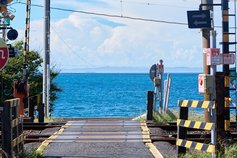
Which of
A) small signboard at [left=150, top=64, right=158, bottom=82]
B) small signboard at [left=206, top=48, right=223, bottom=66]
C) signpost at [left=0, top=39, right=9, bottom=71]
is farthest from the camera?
small signboard at [left=150, top=64, right=158, bottom=82]

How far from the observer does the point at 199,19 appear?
14.5 m

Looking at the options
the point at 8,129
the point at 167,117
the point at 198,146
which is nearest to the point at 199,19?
the point at 198,146

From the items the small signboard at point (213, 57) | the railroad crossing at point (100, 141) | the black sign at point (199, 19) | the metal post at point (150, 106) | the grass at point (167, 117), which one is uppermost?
the black sign at point (199, 19)

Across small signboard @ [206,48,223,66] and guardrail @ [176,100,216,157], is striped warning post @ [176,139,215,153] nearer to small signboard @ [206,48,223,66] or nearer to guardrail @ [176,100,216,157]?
guardrail @ [176,100,216,157]

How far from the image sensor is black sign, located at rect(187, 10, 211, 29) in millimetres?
14312

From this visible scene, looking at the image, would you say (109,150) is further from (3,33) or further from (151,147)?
(3,33)

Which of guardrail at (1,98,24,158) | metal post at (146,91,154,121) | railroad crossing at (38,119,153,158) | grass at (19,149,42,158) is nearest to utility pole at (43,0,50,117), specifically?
metal post at (146,91,154,121)

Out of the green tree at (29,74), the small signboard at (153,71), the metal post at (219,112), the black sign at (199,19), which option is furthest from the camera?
the green tree at (29,74)

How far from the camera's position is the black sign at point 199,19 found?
1431 centimetres

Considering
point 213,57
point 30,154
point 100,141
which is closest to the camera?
point 213,57

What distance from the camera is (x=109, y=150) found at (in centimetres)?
1414

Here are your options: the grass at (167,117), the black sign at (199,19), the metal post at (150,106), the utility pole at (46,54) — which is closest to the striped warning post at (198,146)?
the black sign at (199,19)

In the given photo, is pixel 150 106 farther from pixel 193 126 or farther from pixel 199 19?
pixel 193 126

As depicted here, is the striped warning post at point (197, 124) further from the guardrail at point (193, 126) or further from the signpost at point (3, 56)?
the signpost at point (3, 56)
